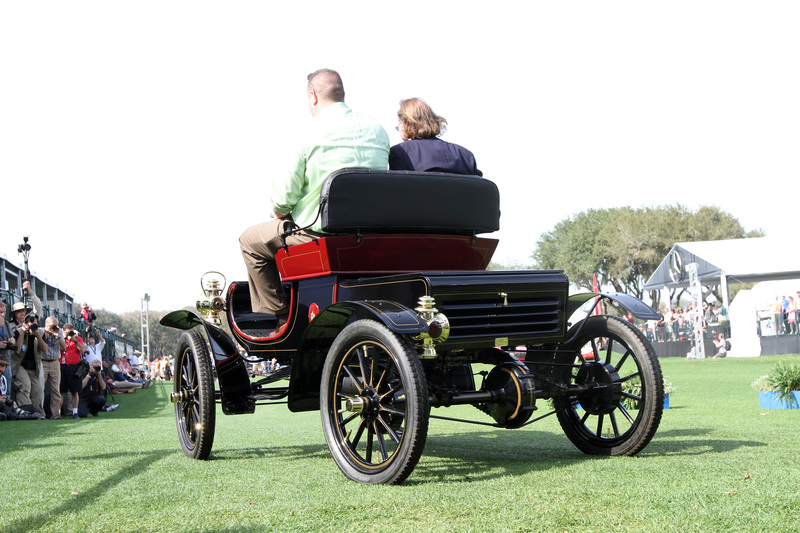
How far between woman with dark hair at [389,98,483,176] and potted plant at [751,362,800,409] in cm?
578

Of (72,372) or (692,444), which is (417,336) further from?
(72,372)

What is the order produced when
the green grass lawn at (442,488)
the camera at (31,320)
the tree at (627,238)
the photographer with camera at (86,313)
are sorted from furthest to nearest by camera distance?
the tree at (627,238) → the photographer with camera at (86,313) → the camera at (31,320) → the green grass lawn at (442,488)

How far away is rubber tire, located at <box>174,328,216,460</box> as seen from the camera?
5377mm

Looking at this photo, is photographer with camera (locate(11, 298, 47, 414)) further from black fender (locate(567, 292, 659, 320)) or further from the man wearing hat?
black fender (locate(567, 292, 659, 320))

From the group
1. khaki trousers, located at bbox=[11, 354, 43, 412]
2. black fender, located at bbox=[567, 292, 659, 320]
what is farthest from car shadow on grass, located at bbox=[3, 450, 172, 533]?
khaki trousers, located at bbox=[11, 354, 43, 412]

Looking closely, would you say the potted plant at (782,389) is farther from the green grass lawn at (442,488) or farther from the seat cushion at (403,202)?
the seat cushion at (403,202)

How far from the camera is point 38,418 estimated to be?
13000 mm

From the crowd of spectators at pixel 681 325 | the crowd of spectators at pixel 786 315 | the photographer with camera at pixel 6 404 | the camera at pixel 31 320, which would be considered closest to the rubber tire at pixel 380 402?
the photographer with camera at pixel 6 404

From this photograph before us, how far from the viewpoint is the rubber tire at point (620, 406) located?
14.7ft

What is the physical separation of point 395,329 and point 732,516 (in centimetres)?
165

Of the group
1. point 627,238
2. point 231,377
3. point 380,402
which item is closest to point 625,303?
point 380,402

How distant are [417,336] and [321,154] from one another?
1.50 m

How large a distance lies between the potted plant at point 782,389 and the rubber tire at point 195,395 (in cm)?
665

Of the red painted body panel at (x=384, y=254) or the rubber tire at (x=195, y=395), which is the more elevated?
the red painted body panel at (x=384, y=254)
